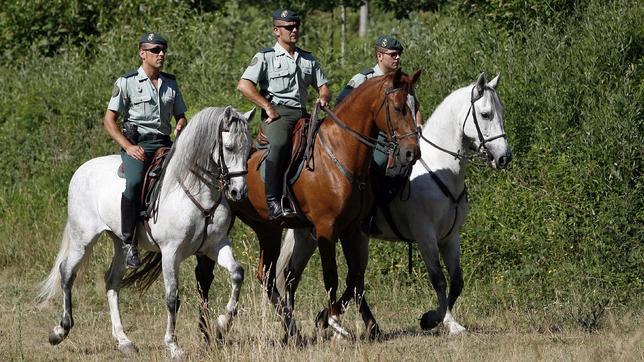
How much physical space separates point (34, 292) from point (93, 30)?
9382 mm

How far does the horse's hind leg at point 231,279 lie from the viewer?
9448mm

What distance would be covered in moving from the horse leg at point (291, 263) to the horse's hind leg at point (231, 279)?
27.7 inches

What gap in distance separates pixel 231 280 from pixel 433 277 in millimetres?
1991

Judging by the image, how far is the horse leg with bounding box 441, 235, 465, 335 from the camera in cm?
1069

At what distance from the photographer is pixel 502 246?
12.6 m

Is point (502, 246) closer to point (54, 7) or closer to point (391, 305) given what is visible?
point (391, 305)

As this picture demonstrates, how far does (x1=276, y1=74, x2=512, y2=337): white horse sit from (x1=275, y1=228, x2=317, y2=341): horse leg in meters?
0.38

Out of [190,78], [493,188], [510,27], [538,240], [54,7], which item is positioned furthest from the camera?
[54,7]

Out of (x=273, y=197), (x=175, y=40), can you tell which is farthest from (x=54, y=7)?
(x=273, y=197)

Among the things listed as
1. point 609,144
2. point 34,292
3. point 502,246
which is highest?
point 609,144

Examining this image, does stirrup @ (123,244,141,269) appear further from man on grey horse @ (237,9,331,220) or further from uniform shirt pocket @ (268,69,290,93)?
uniform shirt pocket @ (268,69,290,93)

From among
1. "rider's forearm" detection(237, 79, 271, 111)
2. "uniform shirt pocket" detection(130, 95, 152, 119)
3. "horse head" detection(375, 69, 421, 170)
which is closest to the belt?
"uniform shirt pocket" detection(130, 95, 152, 119)

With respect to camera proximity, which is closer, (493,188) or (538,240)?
(538,240)

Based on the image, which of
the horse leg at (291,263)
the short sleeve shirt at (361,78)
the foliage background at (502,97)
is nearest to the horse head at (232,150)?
the horse leg at (291,263)
